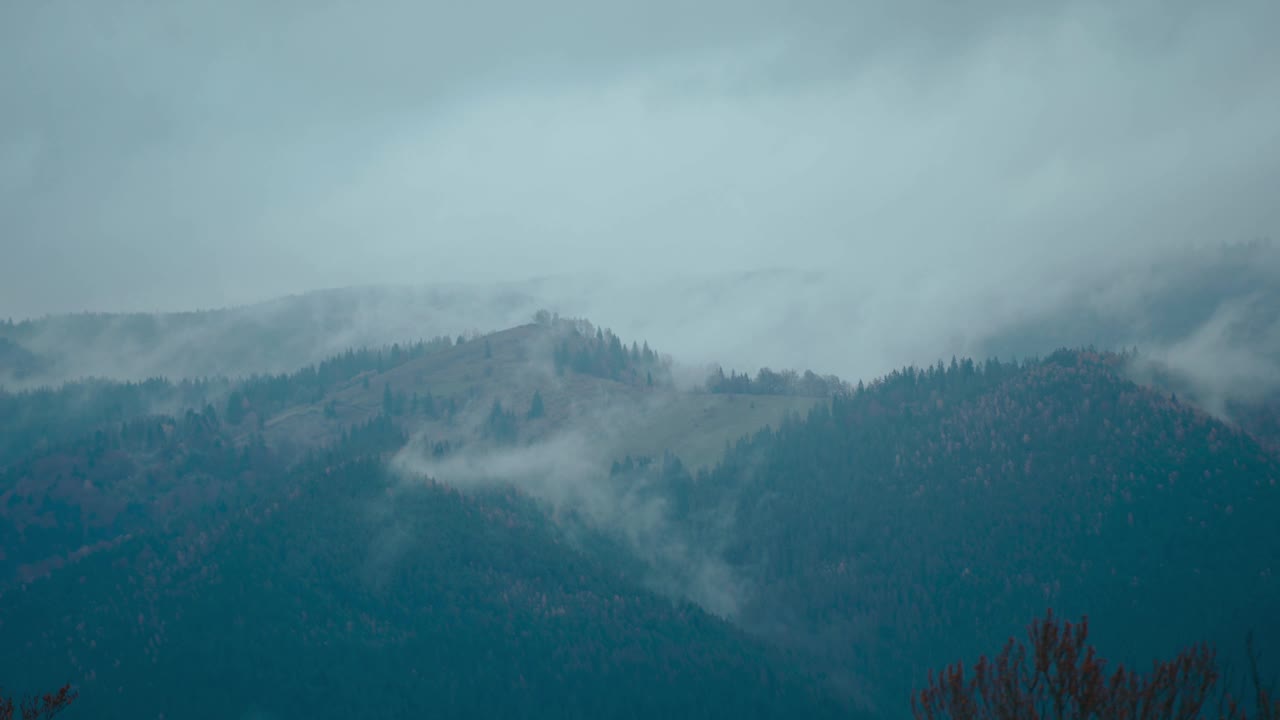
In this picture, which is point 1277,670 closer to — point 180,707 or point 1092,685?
point 1092,685

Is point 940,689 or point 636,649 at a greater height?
point 940,689

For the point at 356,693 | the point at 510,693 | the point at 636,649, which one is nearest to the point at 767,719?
the point at 636,649

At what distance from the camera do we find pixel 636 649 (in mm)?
198000

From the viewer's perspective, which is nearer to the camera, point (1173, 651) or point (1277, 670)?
point (1277, 670)

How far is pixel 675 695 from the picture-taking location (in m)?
188

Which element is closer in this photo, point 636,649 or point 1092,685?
point 1092,685

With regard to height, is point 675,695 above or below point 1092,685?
below

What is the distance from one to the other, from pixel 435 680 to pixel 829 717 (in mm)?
74039

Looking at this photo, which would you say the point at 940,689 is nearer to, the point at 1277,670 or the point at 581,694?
the point at 581,694

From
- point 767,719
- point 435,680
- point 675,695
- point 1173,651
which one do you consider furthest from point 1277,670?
point 435,680

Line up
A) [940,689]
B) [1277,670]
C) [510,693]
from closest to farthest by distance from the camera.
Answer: [940,689]
[1277,670]
[510,693]

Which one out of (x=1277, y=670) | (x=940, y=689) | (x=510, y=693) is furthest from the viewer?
(x=510, y=693)

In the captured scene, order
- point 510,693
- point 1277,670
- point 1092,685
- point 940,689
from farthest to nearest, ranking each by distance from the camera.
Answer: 1. point 510,693
2. point 1277,670
3. point 940,689
4. point 1092,685

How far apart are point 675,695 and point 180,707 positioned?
93043 mm
